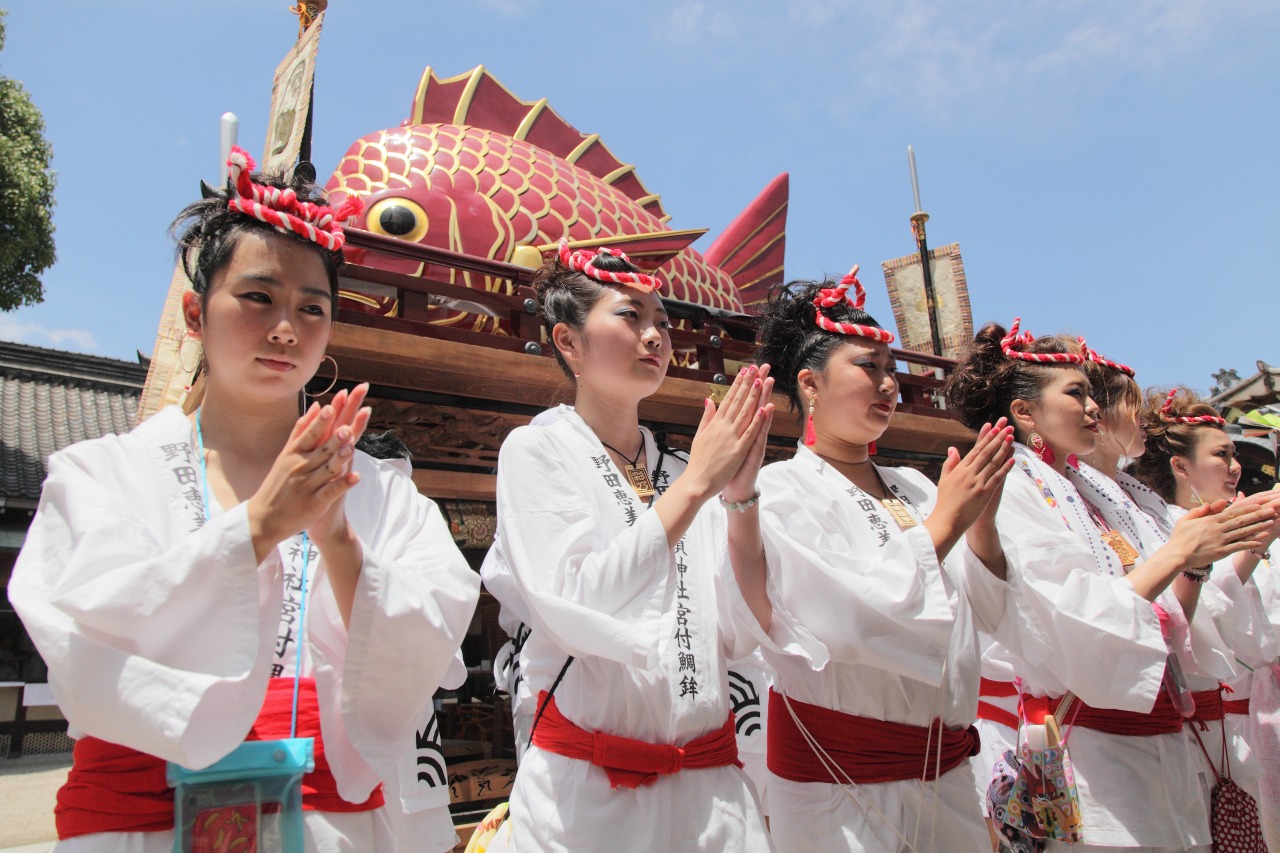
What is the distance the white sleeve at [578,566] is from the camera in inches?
78.2

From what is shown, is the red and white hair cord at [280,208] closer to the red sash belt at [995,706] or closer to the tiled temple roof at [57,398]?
the red sash belt at [995,706]

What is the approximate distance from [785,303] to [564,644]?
63.3 inches

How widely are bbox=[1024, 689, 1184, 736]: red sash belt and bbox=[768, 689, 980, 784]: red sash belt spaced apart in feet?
2.09

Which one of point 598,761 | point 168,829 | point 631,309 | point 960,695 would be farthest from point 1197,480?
point 168,829

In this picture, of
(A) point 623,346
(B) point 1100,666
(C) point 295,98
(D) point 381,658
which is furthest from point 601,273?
(C) point 295,98

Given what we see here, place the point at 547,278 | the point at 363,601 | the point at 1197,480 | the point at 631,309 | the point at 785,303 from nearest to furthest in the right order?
the point at 363,601 < the point at 631,309 < the point at 547,278 < the point at 785,303 < the point at 1197,480

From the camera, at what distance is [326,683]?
1.70 m

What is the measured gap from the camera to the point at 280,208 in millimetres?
2010

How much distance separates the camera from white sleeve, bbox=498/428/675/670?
199 cm

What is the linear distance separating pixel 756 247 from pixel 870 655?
7927 millimetres

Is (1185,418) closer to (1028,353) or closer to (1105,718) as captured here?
(1028,353)

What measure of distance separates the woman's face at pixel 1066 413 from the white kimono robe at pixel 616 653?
159cm

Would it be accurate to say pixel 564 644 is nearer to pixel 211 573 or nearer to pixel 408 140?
pixel 211 573

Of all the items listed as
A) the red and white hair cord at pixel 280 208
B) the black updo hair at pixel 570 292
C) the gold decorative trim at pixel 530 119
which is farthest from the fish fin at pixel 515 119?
the red and white hair cord at pixel 280 208
